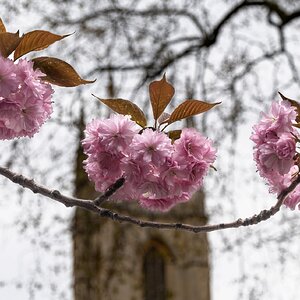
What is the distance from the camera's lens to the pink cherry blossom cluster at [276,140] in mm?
1859

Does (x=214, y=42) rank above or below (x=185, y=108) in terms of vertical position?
above

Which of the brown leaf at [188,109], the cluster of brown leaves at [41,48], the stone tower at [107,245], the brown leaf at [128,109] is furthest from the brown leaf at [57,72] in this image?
the stone tower at [107,245]

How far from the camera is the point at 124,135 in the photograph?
183cm

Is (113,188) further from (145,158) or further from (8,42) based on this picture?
(8,42)

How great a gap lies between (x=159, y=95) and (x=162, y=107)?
0.03 meters

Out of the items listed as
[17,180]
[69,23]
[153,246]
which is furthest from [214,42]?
[153,246]

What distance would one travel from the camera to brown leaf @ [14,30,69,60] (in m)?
1.84

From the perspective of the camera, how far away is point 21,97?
5.98ft

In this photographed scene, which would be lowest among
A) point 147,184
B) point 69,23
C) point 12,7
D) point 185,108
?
point 147,184

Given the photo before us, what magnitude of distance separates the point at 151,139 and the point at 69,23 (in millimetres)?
4233

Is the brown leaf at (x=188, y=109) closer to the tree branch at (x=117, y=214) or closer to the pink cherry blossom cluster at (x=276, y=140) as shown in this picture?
the pink cherry blossom cluster at (x=276, y=140)

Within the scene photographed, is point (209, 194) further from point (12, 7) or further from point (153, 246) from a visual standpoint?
point (153, 246)

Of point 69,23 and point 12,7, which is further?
point 69,23

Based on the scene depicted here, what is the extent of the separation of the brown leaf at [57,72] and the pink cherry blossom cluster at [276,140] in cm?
42
